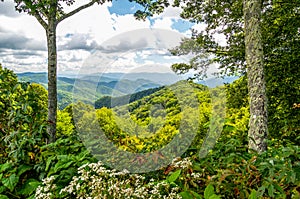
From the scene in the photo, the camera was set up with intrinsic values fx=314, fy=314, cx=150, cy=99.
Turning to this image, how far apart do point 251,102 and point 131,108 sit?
1.32 metres

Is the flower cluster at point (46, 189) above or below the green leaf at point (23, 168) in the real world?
above

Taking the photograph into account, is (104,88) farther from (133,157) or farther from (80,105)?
(133,157)

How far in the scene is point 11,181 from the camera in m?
1.69

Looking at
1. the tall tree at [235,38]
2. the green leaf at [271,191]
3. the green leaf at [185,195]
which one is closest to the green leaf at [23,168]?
the green leaf at [185,195]

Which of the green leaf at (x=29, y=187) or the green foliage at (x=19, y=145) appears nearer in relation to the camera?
the green leaf at (x=29, y=187)

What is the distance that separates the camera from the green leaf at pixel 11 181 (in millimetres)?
1666

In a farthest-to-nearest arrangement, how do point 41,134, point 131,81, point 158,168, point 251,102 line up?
point 251,102 < point 131,81 < point 41,134 < point 158,168

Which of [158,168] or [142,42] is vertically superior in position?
[142,42]

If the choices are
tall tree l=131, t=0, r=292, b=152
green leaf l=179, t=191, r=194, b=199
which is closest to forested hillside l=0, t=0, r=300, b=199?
green leaf l=179, t=191, r=194, b=199

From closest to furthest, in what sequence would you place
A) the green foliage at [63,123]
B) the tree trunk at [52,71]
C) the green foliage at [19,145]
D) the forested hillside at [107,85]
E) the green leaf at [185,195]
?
the green leaf at [185,195]
the green foliage at [19,145]
the forested hillside at [107,85]
the tree trunk at [52,71]
the green foliage at [63,123]

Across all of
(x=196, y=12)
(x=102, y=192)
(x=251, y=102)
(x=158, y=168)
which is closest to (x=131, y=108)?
(x=158, y=168)

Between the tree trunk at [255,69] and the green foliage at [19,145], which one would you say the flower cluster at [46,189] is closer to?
the green foliage at [19,145]

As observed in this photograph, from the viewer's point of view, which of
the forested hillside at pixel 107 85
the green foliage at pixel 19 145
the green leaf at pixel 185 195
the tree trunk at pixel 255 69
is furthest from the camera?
the tree trunk at pixel 255 69

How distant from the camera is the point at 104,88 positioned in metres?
2.26
